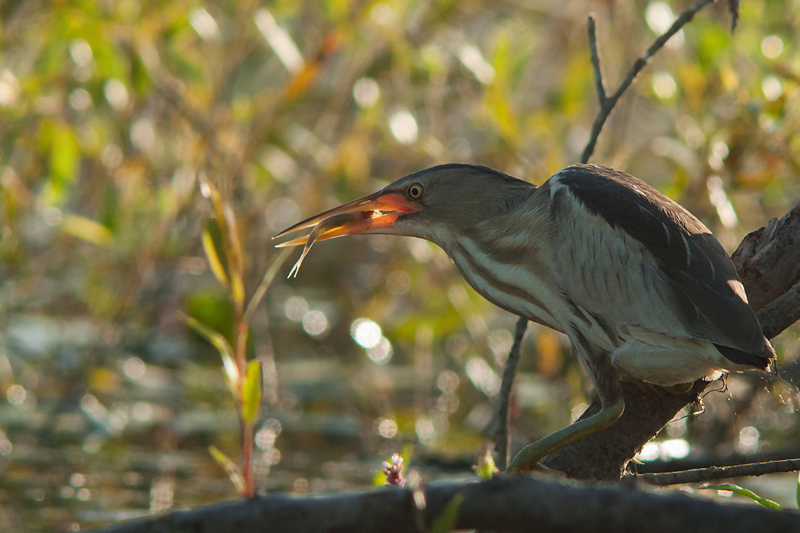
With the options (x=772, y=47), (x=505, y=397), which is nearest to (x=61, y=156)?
(x=505, y=397)

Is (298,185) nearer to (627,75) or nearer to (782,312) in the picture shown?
(627,75)

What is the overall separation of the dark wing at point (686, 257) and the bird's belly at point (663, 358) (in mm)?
35

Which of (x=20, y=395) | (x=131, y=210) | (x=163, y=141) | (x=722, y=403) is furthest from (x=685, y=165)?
(x=20, y=395)

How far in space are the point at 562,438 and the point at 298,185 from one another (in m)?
2.40

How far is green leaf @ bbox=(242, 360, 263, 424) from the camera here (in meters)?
0.95

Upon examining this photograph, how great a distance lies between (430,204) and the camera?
1.51 metres

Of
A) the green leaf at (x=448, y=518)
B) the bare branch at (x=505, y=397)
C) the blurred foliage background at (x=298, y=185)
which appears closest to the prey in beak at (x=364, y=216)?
the bare branch at (x=505, y=397)

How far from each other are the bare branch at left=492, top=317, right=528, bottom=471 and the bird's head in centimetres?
22

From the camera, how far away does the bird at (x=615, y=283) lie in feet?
3.89

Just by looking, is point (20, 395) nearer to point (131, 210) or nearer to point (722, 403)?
point (131, 210)

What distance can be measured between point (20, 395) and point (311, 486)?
4.36ft

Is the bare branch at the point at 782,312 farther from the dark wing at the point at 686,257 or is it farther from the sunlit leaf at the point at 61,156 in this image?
the sunlit leaf at the point at 61,156

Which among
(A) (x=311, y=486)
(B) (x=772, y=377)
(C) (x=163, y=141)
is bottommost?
(B) (x=772, y=377)

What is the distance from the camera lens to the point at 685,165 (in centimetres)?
263
